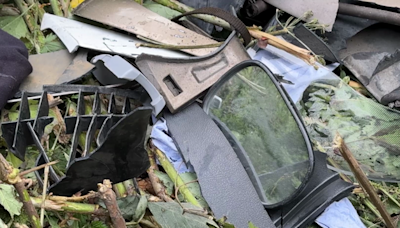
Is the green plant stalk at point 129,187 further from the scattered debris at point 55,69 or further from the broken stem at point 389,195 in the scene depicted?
the broken stem at point 389,195

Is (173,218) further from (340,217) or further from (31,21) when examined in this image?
(31,21)

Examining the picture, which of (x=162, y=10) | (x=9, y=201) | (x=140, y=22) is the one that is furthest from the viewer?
(x=162, y=10)

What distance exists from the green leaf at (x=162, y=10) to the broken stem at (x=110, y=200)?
1123 mm

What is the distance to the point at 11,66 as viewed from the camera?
135cm

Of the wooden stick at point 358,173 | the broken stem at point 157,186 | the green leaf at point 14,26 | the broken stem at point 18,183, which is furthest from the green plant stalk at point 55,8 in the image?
the wooden stick at point 358,173

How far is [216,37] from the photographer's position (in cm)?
193

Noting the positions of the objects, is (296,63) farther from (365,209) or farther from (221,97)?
(365,209)

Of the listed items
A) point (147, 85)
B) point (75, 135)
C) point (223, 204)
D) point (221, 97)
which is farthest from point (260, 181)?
point (75, 135)

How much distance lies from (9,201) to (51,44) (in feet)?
2.62

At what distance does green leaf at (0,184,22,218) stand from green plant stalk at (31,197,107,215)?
0.21 ft

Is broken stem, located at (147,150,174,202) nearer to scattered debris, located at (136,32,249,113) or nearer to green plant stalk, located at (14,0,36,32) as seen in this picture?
scattered debris, located at (136,32,249,113)

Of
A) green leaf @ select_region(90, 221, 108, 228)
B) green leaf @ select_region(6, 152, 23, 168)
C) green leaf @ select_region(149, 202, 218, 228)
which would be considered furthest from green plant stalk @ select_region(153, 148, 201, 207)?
green leaf @ select_region(6, 152, 23, 168)

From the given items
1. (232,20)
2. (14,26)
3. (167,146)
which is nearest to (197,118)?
(167,146)

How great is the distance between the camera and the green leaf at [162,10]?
185cm
